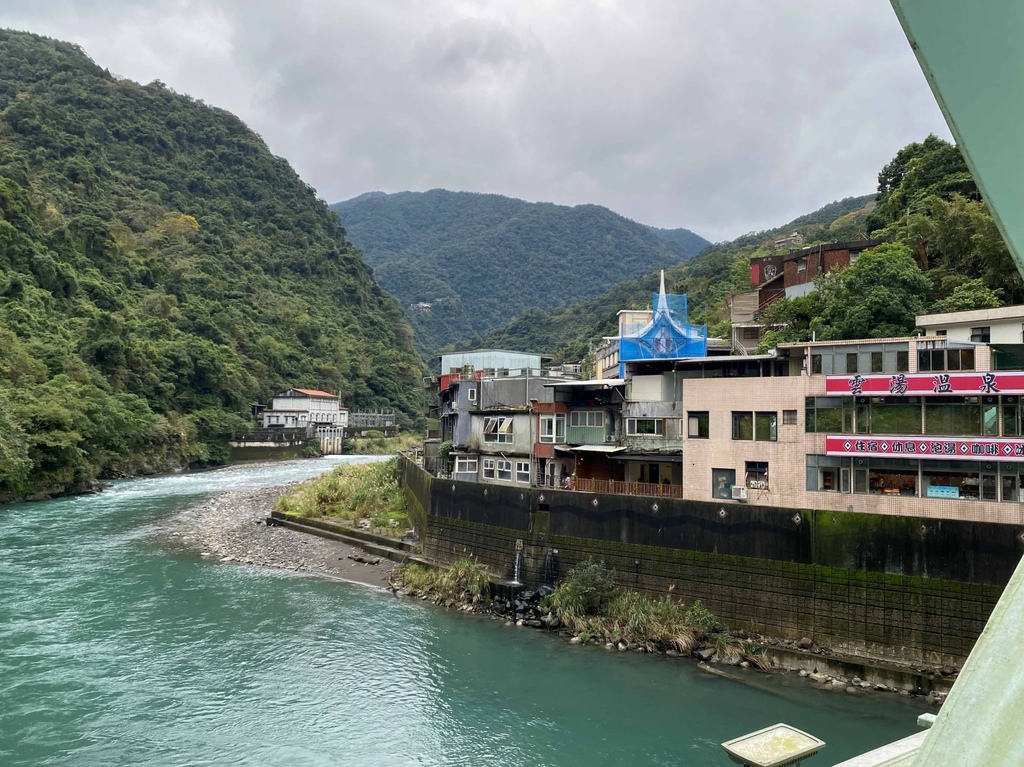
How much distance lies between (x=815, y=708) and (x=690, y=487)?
273 inches

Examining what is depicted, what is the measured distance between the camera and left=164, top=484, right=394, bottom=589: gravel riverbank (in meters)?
26.0

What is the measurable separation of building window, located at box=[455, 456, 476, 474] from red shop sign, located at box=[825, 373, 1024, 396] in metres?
14.5

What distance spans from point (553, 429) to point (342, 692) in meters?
12.8

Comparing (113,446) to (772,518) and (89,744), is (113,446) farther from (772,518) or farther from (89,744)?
(772,518)

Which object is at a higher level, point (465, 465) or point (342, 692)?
point (465, 465)

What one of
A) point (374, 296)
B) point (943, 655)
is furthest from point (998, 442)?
point (374, 296)

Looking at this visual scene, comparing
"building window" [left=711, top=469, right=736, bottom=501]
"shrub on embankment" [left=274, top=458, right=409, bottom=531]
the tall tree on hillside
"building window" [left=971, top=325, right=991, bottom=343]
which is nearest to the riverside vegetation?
"building window" [left=711, top=469, right=736, bottom=501]

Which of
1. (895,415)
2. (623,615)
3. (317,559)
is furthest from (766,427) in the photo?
(317,559)

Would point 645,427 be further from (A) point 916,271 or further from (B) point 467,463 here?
(A) point 916,271

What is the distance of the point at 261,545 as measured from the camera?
29828 millimetres

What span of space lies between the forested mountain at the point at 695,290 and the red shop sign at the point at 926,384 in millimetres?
22447

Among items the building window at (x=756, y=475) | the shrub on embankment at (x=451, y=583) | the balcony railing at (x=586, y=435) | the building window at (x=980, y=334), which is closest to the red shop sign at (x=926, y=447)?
the building window at (x=756, y=475)

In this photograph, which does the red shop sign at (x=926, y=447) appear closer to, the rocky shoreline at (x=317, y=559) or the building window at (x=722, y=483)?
the building window at (x=722, y=483)

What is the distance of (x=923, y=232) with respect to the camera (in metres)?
29.5
